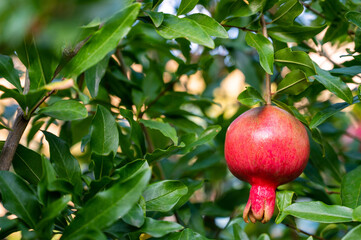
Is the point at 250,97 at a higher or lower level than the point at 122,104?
higher

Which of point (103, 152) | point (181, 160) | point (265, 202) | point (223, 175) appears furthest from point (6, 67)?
point (223, 175)

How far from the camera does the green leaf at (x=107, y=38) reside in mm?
558

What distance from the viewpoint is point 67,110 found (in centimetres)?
67

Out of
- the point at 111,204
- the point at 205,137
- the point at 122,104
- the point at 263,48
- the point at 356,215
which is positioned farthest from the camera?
the point at 122,104

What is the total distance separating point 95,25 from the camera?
0.60 m

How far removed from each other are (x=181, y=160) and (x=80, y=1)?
41.4 inches

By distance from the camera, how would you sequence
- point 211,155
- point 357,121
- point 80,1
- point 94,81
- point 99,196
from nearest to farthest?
point 80,1
point 99,196
point 94,81
point 211,155
point 357,121

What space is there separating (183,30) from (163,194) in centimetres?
28

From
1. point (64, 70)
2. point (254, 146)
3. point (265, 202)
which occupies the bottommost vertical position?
point (265, 202)

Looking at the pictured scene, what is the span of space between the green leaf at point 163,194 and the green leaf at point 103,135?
97 mm

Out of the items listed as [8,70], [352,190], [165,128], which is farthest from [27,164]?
[352,190]

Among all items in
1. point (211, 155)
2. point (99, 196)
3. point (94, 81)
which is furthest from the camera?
point (211, 155)

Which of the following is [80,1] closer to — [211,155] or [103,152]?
[103,152]

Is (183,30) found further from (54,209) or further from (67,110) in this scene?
(54,209)
